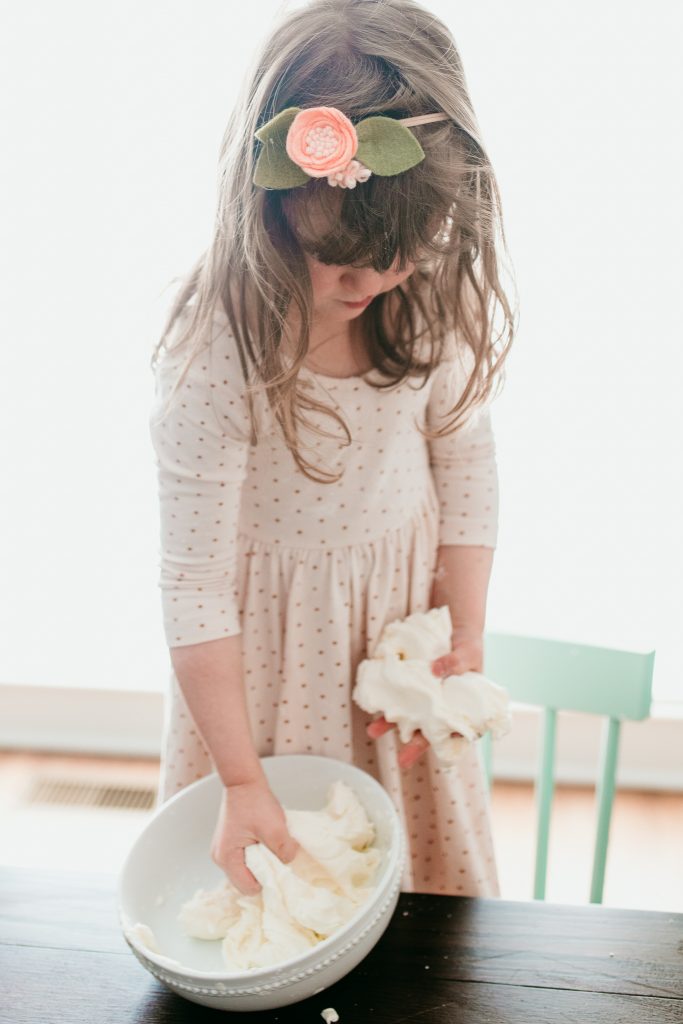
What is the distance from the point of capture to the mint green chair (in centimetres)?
100

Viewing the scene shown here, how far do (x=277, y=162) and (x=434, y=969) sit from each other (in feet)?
2.19

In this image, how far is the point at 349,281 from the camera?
78 cm

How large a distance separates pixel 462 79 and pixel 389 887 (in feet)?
2.16

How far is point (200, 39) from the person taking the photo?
1.40 meters

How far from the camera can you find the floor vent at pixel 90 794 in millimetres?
2000

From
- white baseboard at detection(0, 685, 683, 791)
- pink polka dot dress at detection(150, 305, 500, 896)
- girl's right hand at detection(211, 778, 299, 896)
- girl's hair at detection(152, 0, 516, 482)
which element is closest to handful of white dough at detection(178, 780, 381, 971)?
girl's right hand at detection(211, 778, 299, 896)

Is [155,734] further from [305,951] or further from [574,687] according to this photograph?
[305,951]

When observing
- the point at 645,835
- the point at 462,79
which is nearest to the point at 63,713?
the point at 645,835

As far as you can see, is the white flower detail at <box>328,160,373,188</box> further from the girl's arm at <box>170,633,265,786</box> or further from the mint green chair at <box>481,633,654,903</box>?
the mint green chair at <box>481,633,654,903</box>

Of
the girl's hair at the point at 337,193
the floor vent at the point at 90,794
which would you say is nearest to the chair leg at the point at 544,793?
the girl's hair at the point at 337,193

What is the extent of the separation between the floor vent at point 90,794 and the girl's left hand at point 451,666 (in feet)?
3.83

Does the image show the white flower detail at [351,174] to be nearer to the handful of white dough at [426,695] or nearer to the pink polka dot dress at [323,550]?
the pink polka dot dress at [323,550]

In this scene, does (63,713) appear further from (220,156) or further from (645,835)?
(220,156)

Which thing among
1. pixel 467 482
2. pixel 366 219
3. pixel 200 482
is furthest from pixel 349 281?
pixel 467 482
